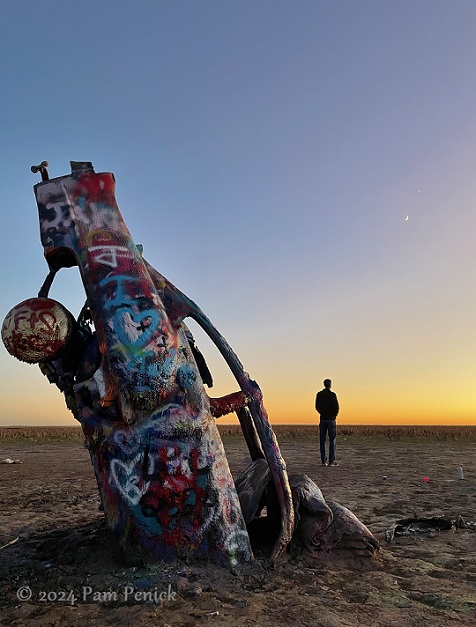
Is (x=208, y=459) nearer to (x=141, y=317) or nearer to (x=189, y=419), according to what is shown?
(x=189, y=419)

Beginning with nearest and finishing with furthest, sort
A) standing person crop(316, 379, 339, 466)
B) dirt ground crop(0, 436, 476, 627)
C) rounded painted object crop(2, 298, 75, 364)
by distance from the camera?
dirt ground crop(0, 436, 476, 627) → rounded painted object crop(2, 298, 75, 364) → standing person crop(316, 379, 339, 466)

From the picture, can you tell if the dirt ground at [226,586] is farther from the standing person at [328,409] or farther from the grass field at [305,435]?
the grass field at [305,435]

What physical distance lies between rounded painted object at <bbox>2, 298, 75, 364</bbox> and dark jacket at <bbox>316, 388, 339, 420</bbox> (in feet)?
28.9

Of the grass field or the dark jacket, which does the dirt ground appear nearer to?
the dark jacket

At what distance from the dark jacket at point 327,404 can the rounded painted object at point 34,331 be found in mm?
8796

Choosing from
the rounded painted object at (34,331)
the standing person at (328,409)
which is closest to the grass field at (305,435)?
the standing person at (328,409)

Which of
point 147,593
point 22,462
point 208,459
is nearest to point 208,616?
point 147,593

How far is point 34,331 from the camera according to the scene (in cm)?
421

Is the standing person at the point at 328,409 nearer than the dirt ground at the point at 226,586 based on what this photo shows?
No

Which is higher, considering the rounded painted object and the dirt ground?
the rounded painted object

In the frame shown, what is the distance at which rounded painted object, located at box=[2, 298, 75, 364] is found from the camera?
4.21 metres

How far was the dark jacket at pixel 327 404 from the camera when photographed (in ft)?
39.8

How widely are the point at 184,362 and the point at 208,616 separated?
1871 mm

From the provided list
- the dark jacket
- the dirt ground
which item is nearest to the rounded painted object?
the dirt ground
